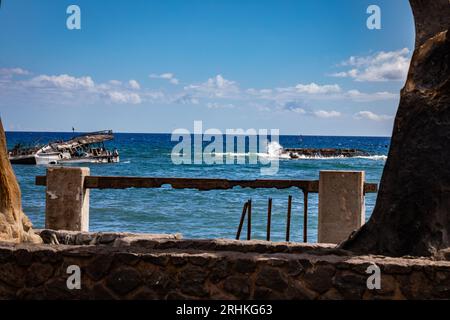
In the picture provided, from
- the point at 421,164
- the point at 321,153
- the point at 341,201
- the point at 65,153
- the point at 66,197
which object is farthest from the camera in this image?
the point at 321,153

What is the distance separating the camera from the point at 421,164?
7504 mm

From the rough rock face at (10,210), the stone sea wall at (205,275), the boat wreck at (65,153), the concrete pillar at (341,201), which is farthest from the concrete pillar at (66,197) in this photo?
the boat wreck at (65,153)

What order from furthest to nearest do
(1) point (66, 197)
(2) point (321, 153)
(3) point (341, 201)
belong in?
(2) point (321, 153), (1) point (66, 197), (3) point (341, 201)

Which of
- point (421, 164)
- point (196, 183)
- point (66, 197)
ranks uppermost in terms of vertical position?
point (421, 164)

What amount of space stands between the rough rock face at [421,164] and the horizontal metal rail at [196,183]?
243 cm

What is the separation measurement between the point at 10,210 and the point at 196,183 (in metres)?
2.95

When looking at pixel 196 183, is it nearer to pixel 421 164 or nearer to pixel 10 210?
pixel 10 210

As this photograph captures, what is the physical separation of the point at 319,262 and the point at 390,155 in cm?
191

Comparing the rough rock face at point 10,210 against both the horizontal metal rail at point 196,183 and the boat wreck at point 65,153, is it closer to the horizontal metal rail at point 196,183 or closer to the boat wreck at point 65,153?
the horizontal metal rail at point 196,183

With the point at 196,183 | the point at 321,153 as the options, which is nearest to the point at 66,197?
the point at 196,183

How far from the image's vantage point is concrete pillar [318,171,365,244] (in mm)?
10070
